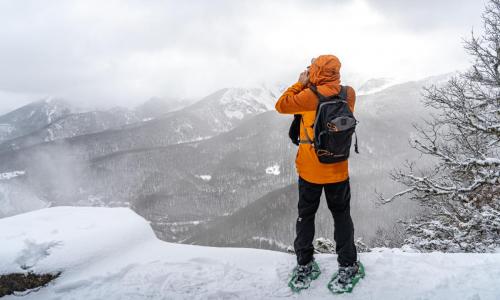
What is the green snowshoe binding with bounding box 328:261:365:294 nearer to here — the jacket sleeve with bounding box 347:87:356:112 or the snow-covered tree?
the jacket sleeve with bounding box 347:87:356:112

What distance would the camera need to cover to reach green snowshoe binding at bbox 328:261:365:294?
525 cm

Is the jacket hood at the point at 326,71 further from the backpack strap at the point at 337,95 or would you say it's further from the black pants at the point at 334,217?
the black pants at the point at 334,217

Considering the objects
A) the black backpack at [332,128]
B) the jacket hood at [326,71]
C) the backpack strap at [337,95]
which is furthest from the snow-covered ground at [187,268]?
the jacket hood at [326,71]

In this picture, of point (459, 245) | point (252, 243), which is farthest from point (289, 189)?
point (459, 245)

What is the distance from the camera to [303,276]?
219 inches

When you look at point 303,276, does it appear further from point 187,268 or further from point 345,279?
point 187,268

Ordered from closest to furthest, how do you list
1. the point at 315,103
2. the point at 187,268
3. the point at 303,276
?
1. the point at 315,103
2. the point at 303,276
3. the point at 187,268

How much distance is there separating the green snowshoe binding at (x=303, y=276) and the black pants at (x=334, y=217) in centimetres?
11

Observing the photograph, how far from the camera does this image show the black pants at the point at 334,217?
5.41 m

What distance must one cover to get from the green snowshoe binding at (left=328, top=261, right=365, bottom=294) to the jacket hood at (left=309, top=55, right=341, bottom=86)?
311 centimetres

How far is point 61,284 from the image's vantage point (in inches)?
229

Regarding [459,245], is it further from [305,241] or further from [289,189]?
[289,189]

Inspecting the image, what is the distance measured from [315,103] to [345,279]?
293 centimetres

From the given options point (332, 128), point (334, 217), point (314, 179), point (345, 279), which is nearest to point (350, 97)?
point (332, 128)
